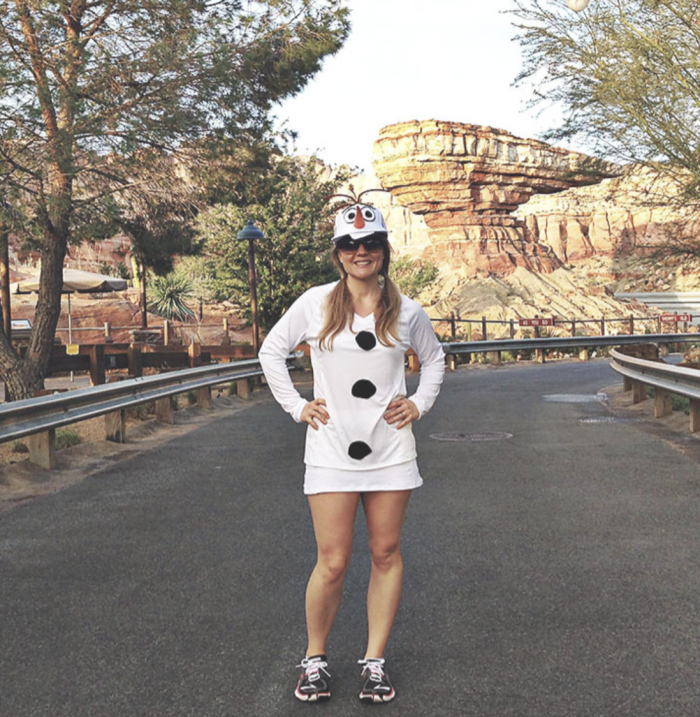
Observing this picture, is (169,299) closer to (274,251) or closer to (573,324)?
(274,251)

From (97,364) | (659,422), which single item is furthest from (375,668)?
(97,364)

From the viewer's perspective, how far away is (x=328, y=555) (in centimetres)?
359

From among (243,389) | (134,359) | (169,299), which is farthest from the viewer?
(169,299)

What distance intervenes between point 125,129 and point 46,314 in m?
3.22

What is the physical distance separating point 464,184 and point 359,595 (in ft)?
279

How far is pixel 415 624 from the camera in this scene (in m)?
4.38

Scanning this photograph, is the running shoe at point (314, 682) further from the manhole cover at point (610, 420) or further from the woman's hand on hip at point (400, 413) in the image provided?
the manhole cover at point (610, 420)

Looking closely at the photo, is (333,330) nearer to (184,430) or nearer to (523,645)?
(523,645)

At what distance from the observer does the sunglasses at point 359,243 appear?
11.9ft

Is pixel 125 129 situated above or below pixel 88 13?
below

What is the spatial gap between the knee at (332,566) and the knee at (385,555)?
0.11 meters

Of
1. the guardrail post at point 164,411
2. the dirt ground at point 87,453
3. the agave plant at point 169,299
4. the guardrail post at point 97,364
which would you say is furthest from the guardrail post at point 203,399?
the agave plant at point 169,299

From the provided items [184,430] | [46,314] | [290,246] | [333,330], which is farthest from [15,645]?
[290,246]

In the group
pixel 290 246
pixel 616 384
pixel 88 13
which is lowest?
pixel 616 384
